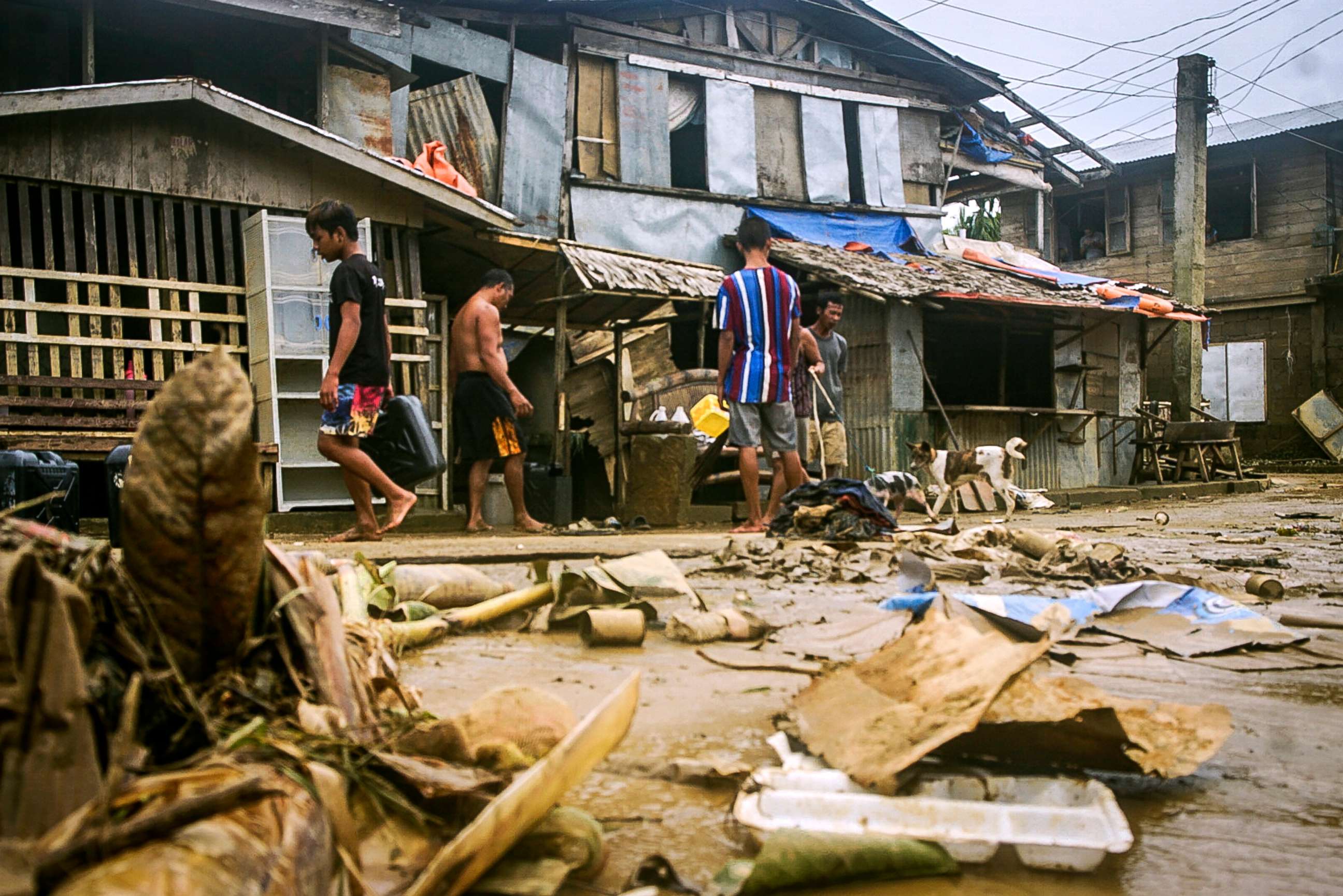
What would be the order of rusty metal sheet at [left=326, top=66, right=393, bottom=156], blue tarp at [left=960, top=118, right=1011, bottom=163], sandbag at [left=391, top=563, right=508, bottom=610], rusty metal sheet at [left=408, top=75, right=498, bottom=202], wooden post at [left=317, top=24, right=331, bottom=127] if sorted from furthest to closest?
blue tarp at [left=960, top=118, right=1011, bottom=163]
rusty metal sheet at [left=408, top=75, right=498, bottom=202]
rusty metal sheet at [left=326, top=66, right=393, bottom=156]
wooden post at [left=317, top=24, right=331, bottom=127]
sandbag at [left=391, top=563, right=508, bottom=610]

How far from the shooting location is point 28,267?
7.48m

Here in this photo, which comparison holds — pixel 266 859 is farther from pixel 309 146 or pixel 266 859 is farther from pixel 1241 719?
pixel 309 146

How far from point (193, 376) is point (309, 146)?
755 centimetres

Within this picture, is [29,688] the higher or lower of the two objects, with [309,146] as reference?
lower

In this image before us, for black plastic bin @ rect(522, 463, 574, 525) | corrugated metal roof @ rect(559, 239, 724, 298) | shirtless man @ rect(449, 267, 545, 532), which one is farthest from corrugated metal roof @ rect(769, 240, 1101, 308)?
shirtless man @ rect(449, 267, 545, 532)

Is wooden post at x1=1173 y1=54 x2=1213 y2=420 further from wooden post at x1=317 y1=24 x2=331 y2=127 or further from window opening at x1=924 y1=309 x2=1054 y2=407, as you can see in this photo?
wooden post at x1=317 y1=24 x2=331 y2=127

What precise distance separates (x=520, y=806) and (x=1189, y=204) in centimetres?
1783

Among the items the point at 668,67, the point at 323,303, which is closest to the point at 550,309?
the point at 323,303

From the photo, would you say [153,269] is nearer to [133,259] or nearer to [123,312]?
[133,259]

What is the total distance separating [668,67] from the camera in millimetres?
14172

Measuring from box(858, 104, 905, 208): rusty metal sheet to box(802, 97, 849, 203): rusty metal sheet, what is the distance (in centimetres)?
38

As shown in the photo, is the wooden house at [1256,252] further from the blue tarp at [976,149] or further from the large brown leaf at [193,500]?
the large brown leaf at [193,500]

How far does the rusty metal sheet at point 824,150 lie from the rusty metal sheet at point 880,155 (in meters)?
0.38

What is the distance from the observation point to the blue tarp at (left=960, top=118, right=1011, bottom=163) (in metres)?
17.2
